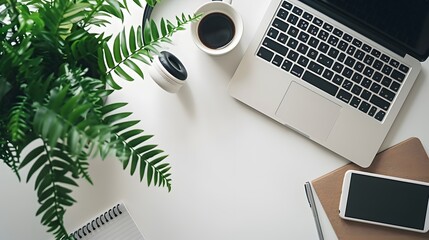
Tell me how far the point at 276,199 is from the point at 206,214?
0.12 m

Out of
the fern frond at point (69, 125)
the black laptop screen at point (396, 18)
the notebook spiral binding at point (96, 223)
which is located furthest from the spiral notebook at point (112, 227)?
the black laptop screen at point (396, 18)

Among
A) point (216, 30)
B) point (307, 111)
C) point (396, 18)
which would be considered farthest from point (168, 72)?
point (396, 18)

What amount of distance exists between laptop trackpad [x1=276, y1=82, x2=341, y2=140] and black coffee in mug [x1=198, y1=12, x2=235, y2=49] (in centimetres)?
14

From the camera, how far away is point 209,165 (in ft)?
2.50

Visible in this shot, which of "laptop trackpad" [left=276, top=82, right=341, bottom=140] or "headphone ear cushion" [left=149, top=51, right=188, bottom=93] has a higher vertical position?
"laptop trackpad" [left=276, top=82, right=341, bottom=140]

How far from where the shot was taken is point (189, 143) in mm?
758

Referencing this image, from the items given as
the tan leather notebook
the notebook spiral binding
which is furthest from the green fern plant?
the tan leather notebook

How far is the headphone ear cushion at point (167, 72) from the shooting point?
0.67m

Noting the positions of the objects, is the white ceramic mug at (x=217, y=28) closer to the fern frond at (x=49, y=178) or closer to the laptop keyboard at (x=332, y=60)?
the laptop keyboard at (x=332, y=60)

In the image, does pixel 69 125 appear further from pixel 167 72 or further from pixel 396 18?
pixel 396 18

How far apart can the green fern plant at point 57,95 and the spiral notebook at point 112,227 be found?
0.76 ft

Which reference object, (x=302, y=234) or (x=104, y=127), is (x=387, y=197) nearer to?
(x=302, y=234)

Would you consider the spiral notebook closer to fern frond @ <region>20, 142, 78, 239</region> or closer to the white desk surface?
the white desk surface

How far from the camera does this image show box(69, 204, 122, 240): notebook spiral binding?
2.46 ft
